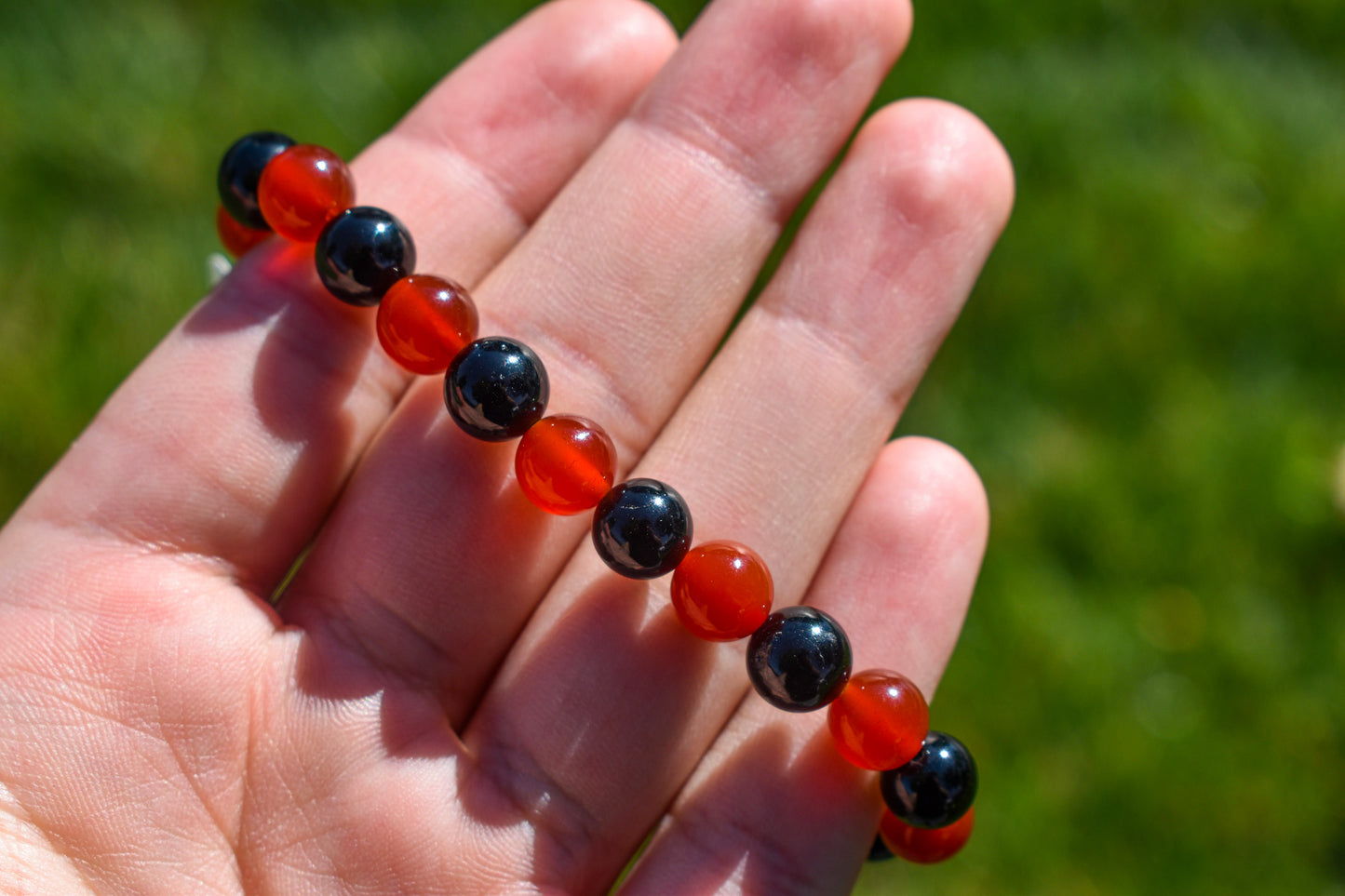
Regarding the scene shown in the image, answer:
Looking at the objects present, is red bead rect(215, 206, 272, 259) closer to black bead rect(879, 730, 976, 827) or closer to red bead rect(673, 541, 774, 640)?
red bead rect(673, 541, 774, 640)

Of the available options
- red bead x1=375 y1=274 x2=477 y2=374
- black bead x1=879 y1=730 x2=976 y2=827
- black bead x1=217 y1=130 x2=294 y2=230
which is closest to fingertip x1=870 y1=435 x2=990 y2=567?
black bead x1=879 y1=730 x2=976 y2=827

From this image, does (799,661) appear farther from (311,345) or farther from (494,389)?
(311,345)

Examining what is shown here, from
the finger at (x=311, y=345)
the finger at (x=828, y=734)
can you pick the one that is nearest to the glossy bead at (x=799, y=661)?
the finger at (x=828, y=734)

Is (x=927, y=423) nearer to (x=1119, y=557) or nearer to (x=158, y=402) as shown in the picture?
(x=1119, y=557)

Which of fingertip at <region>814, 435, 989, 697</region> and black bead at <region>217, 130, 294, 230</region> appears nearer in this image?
fingertip at <region>814, 435, 989, 697</region>

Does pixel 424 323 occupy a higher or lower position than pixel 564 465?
higher

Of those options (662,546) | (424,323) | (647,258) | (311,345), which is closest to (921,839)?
(662,546)

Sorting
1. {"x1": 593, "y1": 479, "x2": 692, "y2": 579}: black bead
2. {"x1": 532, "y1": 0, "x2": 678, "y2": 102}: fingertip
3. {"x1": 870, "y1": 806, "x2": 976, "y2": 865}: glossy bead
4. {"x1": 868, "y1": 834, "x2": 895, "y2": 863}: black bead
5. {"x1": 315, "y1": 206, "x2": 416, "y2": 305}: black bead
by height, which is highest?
{"x1": 532, "y1": 0, "x2": 678, "y2": 102}: fingertip
